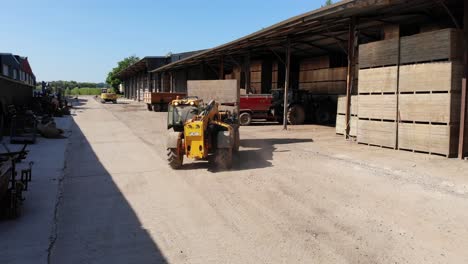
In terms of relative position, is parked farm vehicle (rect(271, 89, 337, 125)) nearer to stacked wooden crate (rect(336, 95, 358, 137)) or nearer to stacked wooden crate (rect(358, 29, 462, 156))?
stacked wooden crate (rect(336, 95, 358, 137))

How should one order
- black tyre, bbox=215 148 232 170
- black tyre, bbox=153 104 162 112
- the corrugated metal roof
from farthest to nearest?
black tyre, bbox=153 104 162 112 < the corrugated metal roof < black tyre, bbox=215 148 232 170

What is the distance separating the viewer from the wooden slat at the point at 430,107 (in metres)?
10.7

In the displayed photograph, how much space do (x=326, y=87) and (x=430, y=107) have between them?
15439mm

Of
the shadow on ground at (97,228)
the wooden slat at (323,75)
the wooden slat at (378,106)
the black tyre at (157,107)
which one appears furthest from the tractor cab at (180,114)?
the black tyre at (157,107)

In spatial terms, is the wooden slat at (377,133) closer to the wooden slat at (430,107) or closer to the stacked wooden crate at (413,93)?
the stacked wooden crate at (413,93)

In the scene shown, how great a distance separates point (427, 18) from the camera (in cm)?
1559

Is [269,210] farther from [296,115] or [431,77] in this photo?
[296,115]

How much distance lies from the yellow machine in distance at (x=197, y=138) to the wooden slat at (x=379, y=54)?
576 cm

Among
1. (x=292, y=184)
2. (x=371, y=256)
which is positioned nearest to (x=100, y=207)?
(x=292, y=184)

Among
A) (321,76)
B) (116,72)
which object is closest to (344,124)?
(321,76)

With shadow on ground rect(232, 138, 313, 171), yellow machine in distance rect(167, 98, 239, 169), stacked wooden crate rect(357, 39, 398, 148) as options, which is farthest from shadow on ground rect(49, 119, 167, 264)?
stacked wooden crate rect(357, 39, 398, 148)

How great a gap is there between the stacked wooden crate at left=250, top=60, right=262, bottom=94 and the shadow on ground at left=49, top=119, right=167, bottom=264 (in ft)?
73.5

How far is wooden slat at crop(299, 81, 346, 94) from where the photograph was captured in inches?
976

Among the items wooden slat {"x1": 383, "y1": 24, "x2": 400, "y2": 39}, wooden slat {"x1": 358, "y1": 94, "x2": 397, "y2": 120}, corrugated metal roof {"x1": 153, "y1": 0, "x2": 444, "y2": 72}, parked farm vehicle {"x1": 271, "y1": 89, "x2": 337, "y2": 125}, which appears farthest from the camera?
parked farm vehicle {"x1": 271, "y1": 89, "x2": 337, "y2": 125}
